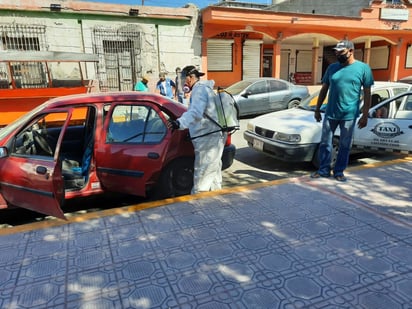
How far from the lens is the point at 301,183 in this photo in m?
4.32

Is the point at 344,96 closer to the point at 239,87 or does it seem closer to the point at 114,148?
the point at 114,148

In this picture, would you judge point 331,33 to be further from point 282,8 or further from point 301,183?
point 301,183

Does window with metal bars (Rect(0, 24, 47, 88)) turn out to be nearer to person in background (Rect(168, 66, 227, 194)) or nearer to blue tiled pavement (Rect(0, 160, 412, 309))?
person in background (Rect(168, 66, 227, 194))

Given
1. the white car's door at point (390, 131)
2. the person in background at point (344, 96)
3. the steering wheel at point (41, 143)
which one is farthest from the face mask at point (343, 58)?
the steering wheel at point (41, 143)

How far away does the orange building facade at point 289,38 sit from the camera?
46.1 ft

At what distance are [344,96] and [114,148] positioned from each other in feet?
9.31

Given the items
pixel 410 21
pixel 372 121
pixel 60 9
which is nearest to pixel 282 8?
pixel 410 21

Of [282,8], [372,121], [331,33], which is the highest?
[282,8]

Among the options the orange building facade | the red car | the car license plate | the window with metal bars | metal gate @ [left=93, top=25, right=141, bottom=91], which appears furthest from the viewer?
the orange building facade

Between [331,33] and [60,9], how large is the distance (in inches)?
504

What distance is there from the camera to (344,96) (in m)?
4.03

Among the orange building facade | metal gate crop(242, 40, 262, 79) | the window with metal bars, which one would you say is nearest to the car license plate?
the window with metal bars

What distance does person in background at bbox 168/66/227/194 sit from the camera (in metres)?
3.82

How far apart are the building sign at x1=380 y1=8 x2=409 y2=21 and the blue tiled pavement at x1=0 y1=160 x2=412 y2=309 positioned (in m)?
17.4
